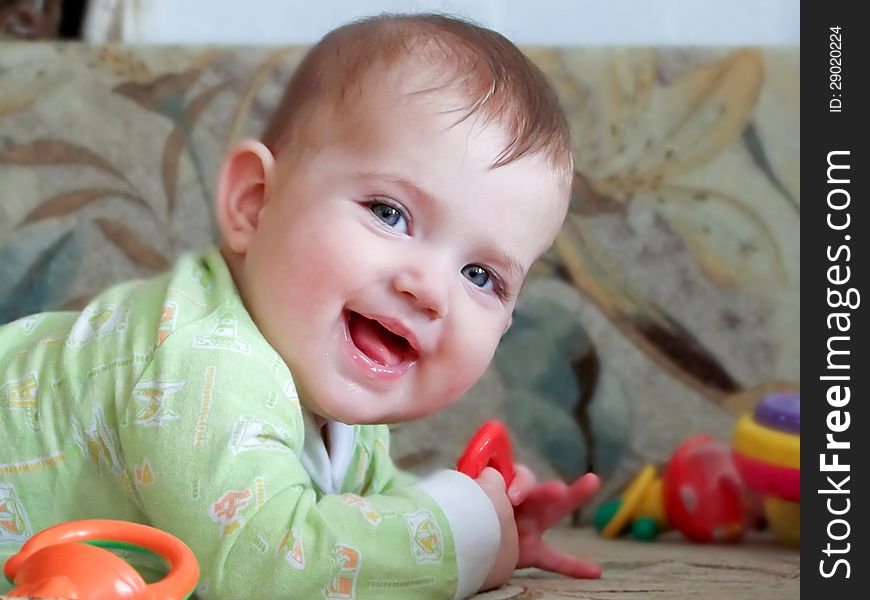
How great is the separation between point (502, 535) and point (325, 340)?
172 millimetres

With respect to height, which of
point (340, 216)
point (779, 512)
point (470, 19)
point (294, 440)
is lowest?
point (779, 512)

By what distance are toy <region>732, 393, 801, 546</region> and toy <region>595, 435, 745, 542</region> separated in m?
0.04

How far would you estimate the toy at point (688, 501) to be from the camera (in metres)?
1.00

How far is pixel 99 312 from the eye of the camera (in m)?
0.72

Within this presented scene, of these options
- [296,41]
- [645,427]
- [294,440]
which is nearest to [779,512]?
[645,427]

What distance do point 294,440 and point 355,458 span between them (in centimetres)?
19

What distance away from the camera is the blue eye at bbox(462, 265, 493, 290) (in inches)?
27.5

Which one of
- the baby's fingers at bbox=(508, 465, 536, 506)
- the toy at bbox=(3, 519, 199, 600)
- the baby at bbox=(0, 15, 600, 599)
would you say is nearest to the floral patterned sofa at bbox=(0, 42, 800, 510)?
the baby's fingers at bbox=(508, 465, 536, 506)

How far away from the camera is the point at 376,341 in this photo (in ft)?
2.27

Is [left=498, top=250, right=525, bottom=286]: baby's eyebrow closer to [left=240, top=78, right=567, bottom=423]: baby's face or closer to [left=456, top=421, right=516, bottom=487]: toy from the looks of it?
[left=240, top=78, right=567, bottom=423]: baby's face

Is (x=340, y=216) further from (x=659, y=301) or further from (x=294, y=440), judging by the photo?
(x=659, y=301)

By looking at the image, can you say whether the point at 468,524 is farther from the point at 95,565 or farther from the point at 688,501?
the point at 688,501

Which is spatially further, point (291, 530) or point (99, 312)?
point (99, 312)

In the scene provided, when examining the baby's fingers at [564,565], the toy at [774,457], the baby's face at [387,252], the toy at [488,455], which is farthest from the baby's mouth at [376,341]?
the toy at [774,457]
